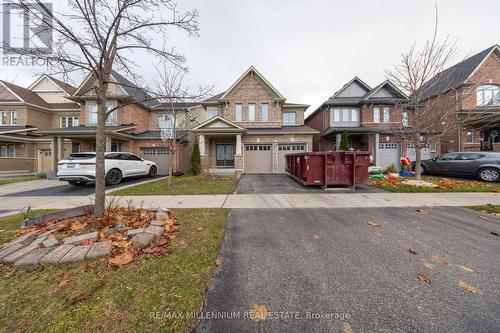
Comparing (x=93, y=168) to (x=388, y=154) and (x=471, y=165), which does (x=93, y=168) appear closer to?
(x=471, y=165)

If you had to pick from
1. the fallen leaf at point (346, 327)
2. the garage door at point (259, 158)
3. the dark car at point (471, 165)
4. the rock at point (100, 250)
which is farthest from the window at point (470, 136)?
the rock at point (100, 250)

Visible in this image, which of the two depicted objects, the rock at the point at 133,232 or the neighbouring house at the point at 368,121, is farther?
the neighbouring house at the point at 368,121

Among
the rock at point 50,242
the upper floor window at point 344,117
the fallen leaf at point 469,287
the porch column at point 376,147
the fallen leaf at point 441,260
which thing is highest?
the upper floor window at point 344,117

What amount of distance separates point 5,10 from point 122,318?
19.4 feet

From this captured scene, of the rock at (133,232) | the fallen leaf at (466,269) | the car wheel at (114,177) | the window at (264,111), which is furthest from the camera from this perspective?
the window at (264,111)

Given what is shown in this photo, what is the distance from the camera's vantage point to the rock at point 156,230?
344 centimetres

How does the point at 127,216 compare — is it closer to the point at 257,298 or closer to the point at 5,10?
the point at 257,298

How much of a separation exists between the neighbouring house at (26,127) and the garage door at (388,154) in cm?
2884

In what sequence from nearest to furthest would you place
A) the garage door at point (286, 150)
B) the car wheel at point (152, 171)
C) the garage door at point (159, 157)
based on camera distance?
the car wheel at point (152, 171) < the garage door at point (286, 150) < the garage door at point (159, 157)

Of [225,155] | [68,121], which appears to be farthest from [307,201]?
[68,121]

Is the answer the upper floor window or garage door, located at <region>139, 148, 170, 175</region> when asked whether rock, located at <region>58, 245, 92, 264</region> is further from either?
the upper floor window

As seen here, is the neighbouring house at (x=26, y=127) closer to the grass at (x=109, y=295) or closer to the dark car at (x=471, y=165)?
the grass at (x=109, y=295)

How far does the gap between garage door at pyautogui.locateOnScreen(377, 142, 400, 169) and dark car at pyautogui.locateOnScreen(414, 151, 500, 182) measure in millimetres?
4581

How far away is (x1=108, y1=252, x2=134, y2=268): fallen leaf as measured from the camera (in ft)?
8.41
